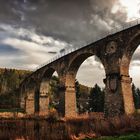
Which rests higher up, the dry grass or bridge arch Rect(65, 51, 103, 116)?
bridge arch Rect(65, 51, 103, 116)

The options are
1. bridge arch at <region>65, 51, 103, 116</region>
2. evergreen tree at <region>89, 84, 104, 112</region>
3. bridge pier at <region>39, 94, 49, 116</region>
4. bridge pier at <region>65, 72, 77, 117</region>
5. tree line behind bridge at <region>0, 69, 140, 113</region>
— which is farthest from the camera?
tree line behind bridge at <region>0, 69, 140, 113</region>

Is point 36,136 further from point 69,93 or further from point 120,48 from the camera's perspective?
point 69,93

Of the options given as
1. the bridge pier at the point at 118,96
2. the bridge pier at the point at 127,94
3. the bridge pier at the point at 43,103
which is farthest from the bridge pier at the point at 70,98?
the bridge pier at the point at 127,94

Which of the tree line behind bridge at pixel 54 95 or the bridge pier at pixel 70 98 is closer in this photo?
the bridge pier at pixel 70 98

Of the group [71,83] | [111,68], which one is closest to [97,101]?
[71,83]

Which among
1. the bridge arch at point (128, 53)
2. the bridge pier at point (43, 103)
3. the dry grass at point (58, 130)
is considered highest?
the bridge arch at point (128, 53)

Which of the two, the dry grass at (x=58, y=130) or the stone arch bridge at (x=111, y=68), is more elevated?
the stone arch bridge at (x=111, y=68)

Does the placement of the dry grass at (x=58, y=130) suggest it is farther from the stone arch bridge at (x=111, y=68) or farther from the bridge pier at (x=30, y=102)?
Result: the bridge pier at (x=30, y=102)

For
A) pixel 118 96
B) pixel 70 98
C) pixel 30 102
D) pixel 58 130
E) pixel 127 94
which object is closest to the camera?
pixel 58 130

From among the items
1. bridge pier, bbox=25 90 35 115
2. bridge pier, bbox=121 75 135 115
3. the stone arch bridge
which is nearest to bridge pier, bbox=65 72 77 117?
the stone arch bridge

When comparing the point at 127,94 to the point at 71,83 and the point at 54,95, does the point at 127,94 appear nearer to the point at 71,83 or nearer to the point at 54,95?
the point at 71,83

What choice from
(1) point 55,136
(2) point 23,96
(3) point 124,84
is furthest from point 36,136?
(2) point 23,96

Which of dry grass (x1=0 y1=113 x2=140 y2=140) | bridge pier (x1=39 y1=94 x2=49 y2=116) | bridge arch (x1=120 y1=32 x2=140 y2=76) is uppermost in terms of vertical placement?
bridge arch (x1=120 y1=32 x2=140 y2=76)

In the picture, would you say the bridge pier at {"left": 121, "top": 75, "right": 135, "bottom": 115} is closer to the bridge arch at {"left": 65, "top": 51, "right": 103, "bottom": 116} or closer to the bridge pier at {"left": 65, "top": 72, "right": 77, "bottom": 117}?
the bridge arch at {"left": 65, "top": 51, "right": 103, "bottom": 116}
